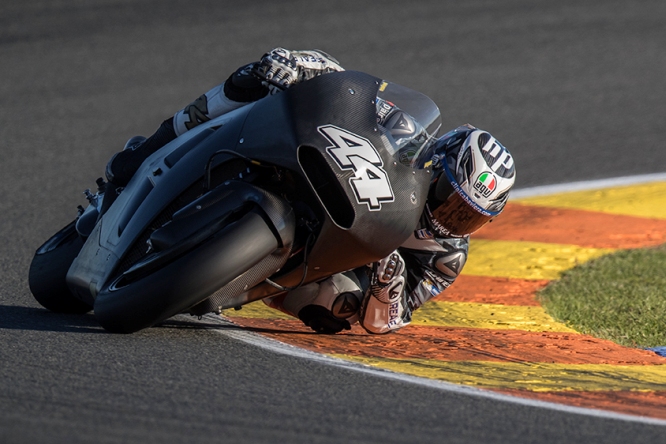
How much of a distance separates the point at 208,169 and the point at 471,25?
7.22 metres

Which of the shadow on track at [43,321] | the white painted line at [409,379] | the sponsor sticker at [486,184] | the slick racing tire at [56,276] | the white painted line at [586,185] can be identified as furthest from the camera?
the white painted line at [586,185]

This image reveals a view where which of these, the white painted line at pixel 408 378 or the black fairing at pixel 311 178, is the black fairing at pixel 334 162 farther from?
the white painted line at pixel 408 378

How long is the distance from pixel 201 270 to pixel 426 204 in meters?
1.18

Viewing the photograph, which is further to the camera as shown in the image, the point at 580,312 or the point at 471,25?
the point at 471,25

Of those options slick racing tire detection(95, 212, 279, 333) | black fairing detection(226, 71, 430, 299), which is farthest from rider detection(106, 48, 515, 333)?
slick racing tire detection(95, 212, 279, 333)

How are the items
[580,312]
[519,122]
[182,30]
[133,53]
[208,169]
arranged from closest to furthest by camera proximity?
[208,169]
[580,312]
[519,122]
[133,53]
[182,30]

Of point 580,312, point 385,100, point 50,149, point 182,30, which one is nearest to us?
point 385,100

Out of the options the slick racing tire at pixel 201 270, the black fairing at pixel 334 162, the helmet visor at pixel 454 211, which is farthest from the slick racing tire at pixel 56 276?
the helmet visor at pixel 454 211

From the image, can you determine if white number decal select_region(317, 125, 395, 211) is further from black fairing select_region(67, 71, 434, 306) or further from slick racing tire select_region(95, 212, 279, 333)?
slick racing tire select_region(95, 212, 279, 333)

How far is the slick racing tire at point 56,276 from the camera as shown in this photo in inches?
182

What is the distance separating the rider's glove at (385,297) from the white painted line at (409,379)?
455 mm

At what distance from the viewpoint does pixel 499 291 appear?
585 cm

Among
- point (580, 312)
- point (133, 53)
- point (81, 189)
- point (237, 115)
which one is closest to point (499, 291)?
point (580, 312)

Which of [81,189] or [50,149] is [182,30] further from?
[81,189]
